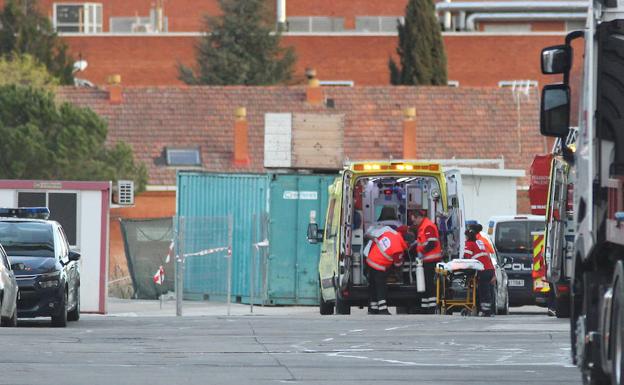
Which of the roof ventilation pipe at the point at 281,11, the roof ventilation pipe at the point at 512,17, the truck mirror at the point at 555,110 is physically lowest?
the truck mirror at the point at 555,110

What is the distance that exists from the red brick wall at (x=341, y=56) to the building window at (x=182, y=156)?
17.8m

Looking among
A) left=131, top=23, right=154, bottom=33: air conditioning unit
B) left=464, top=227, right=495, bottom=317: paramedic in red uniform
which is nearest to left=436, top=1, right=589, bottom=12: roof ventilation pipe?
left=131, top=23, right=154, bottom=33: air conditioning unit

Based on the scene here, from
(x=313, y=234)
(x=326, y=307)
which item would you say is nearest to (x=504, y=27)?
(x=313, y=234)

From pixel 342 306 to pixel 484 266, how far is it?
2086 mm

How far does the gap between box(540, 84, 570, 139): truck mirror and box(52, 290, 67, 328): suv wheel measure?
1093 cm

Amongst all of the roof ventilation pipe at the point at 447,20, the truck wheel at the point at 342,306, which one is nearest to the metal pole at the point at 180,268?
the truck wheel at the point at 342,306

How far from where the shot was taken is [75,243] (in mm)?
30766

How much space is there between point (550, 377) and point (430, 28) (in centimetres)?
5699

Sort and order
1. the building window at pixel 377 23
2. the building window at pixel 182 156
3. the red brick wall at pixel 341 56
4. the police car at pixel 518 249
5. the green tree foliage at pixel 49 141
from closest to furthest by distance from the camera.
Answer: the police car at pixel 518 249 → the green tree foliage at pixel 49 141 → the building window at pixel 182 156 → the red brick wall at pixel 341 56 → the building window at pixel 377 23

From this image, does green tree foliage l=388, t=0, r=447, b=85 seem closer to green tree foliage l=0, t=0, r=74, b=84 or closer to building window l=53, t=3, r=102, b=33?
green tree foliage l=0, t=0, r=74, b=84

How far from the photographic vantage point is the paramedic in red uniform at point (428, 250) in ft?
80.6

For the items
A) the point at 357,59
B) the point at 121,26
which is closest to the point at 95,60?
the point at 121,26

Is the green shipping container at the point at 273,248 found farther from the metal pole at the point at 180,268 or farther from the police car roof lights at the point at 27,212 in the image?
the police car roof lights at the point at 27,212

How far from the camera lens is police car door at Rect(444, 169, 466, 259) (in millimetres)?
25062
